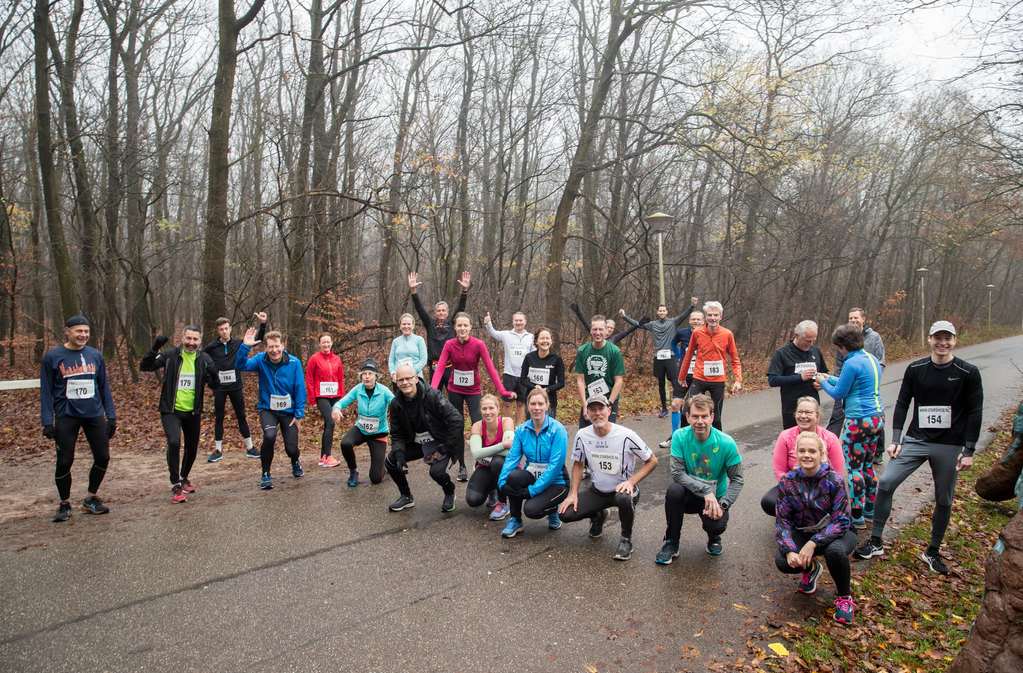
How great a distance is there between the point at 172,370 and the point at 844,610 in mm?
6729

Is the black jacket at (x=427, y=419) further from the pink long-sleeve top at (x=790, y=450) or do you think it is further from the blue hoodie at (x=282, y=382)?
the pink long-sleeve top at (x=790, y=450)

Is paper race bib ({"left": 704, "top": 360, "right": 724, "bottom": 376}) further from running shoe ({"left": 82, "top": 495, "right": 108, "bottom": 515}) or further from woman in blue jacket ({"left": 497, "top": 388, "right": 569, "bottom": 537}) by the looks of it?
running shoe ({"left": 82, "top": 495, "right": 108, "bottom": 515})

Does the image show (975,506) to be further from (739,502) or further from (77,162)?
(77,162)

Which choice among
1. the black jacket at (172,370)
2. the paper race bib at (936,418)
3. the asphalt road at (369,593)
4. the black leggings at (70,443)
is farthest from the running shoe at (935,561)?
Answer: the black leggings at (70,443)

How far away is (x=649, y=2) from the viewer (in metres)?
15.7

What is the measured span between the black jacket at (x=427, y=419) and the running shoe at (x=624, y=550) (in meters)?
1.93

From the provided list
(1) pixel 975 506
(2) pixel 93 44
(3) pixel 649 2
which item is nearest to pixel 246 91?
(2) pixel 93 44

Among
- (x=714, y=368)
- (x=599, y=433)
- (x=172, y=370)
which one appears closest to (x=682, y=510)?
(x=599, y=433)

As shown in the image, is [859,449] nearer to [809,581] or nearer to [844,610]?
[809,581]

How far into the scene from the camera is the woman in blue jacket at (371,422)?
674 centimetres

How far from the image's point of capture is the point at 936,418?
4906 mm

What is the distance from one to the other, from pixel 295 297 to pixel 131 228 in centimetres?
693

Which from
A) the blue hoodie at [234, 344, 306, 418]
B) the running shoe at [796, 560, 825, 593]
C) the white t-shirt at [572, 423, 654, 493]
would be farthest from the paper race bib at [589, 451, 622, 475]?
the blue hoodie at [234, 344, 306, 418]

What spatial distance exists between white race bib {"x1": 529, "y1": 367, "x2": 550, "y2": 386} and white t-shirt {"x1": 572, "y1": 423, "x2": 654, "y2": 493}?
2584 mm
